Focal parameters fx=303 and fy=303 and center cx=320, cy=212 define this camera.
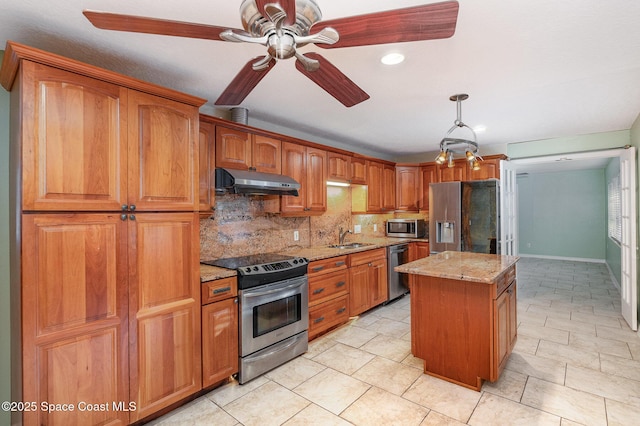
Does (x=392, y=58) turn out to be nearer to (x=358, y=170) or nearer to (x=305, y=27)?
(x=305, y=27)

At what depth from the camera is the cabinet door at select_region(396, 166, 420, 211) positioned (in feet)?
17.6

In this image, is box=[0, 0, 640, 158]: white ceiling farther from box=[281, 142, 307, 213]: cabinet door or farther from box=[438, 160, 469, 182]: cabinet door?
box=[438, 160, 469, 182]: cabinet door

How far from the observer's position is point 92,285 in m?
1.74

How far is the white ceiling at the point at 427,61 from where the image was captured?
1.58 m

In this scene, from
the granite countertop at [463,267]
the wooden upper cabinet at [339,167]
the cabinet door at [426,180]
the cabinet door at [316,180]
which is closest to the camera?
the granite countertop at [463,267]

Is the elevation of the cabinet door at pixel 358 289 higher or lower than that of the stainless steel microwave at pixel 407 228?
lower

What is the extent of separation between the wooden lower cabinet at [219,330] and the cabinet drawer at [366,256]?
1.67 metres

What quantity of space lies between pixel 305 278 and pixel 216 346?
99 cm

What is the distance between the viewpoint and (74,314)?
1.68 meters

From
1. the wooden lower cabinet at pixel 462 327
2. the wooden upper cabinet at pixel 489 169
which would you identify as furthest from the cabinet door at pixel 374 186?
the wooden lower cabinet at pixel 462 327

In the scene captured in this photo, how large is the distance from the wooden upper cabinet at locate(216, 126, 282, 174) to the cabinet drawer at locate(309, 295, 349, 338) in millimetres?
1557

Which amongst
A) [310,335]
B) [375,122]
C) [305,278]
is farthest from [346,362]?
[375,122]

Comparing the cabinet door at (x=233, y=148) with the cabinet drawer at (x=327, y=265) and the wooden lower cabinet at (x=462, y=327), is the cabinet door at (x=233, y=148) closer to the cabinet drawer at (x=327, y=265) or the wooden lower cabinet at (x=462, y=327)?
the cabinet drawer at (x=327, y=265)

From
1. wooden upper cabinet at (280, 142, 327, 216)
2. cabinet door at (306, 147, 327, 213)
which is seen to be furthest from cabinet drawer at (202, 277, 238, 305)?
cabinet door at (306, 147, 327, 213)
